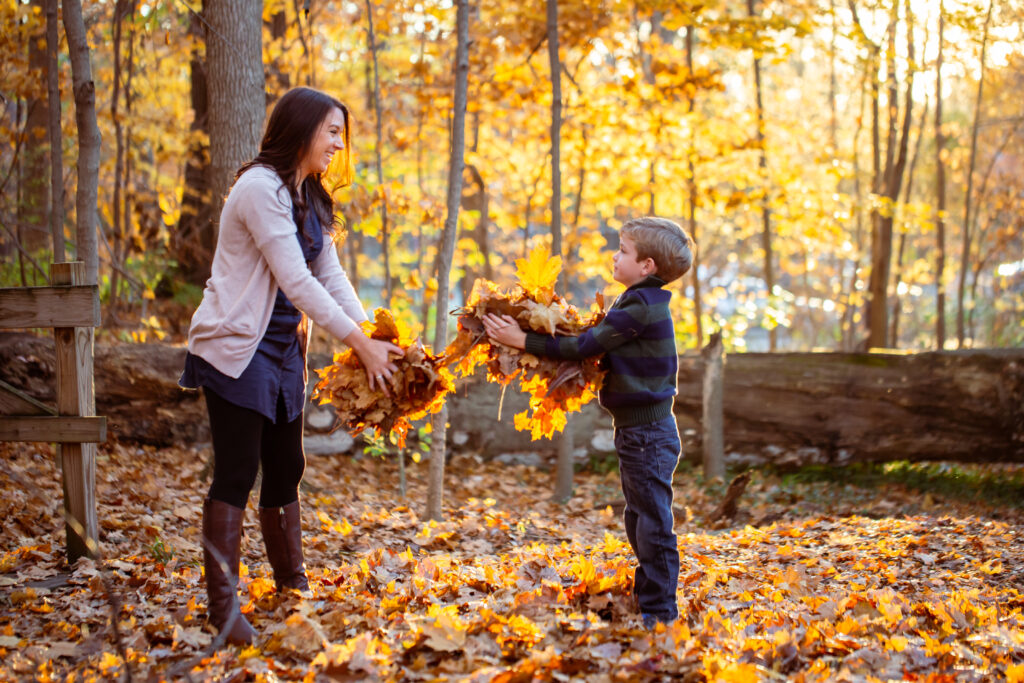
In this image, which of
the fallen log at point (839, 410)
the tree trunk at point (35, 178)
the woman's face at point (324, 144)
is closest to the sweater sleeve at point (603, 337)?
the woman's face at point (324, 144)

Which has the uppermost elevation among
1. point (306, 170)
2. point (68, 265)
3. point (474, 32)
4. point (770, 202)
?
point (474, 32)

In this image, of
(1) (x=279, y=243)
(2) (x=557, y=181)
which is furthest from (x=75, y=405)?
(2) (x=557, y=181)

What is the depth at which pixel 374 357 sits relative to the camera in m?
3.02

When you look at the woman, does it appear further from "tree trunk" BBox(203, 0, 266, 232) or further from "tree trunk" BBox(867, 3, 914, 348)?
"tree trunk" BBox(867, 3, 914, 348)

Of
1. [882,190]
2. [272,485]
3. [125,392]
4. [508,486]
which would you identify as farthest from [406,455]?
[882,190]

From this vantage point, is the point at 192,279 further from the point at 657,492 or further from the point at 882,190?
the point at 882,190

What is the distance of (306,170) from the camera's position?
121 inches

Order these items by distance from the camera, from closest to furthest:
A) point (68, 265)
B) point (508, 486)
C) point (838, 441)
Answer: point (68, 265), point (508, 486), point (838, 441)

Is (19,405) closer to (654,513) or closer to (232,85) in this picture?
(232,85)

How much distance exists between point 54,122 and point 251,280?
364 cm

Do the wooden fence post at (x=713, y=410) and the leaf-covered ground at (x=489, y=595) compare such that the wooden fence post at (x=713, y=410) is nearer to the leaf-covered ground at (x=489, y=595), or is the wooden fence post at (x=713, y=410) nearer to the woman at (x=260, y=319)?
Result: the leaf-covered ground at (x=489, y=595)

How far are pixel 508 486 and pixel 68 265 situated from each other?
4240 mm

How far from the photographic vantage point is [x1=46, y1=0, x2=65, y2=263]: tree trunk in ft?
16.9

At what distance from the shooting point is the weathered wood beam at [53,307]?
12.5 feet
